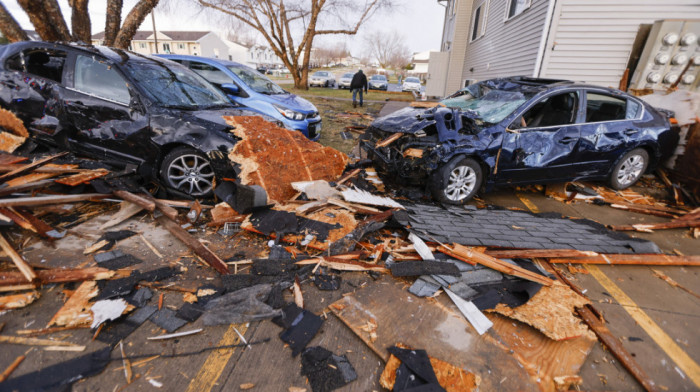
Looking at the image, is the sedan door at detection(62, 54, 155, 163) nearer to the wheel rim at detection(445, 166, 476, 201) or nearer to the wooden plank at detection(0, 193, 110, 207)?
the wooden plank at detection(0, 193, 110, 207)

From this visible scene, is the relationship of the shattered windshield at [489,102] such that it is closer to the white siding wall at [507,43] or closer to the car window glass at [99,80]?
the white siding wall at [507,43]

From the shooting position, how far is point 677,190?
5.54m

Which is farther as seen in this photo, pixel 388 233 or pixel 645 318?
pixel 388 233

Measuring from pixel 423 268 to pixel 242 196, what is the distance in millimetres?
2242

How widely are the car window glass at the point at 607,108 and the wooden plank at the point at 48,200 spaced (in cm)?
745

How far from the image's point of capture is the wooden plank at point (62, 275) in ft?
7.82

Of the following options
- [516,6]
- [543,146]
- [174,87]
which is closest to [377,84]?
[516,6]

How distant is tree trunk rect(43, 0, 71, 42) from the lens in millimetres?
8234

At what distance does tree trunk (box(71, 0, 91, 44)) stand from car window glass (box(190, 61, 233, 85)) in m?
4.23

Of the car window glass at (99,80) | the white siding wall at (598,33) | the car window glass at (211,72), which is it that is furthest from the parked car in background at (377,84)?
the car window glass at (99,80)

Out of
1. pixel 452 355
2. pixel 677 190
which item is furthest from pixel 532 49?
pixel 452 355

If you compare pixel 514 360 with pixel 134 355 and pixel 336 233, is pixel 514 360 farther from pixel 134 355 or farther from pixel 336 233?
pixel 134 355

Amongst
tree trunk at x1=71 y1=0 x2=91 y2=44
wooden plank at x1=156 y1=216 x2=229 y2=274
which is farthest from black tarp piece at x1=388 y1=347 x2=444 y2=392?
tree trunk at x1=71 y1=0 x2=91 y2=44

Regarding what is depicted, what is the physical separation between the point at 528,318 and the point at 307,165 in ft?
10.8
